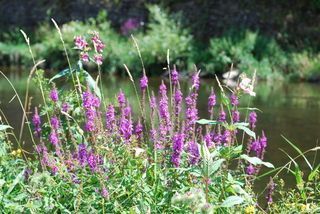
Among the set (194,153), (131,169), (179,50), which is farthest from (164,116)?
(179,50)

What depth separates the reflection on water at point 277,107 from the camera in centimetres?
981

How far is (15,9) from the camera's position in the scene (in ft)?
81.3

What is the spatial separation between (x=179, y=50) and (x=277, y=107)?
6.33 meters

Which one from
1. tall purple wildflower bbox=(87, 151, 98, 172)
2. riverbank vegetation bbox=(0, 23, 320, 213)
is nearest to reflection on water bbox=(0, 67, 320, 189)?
riverbank vegetation bbox=(0, 23, 320, 213)

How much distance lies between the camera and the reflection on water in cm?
981

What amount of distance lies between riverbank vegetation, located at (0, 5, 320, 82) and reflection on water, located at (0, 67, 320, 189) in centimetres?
78

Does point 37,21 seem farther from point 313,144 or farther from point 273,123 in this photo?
point 313,144

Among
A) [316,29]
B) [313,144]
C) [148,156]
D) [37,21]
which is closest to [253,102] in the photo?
[313,144]

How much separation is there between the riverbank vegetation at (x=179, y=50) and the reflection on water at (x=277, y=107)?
2.57ft

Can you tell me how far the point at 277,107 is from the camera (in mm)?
13000

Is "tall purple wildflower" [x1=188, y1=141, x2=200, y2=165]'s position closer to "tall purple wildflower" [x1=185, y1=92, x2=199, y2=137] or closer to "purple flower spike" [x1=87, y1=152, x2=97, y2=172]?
"tall purple wildflower" [x1=185, y1=92, x2=199, y2=137]

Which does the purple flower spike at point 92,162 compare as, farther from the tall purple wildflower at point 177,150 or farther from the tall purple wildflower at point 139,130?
the tall purple wildflower at point 139,130

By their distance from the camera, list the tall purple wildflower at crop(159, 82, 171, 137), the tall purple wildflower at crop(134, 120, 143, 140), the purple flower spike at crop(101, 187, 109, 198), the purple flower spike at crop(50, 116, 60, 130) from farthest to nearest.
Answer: the tall purple wildflower at crop(134, 120, 143, 140) → the purple flower spike at crop(50, 116, 60, 130) → the tall purple wildflower at crop(159, 82, 171, 137) → the purple flower spike at crop(101, 187, 109, 198)

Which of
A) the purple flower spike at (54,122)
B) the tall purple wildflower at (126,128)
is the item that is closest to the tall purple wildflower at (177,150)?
→ the tall purple wildflower at (126,128)
